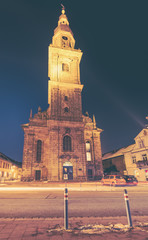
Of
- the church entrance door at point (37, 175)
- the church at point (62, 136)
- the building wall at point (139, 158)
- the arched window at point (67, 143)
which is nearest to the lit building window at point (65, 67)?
the church at point (62, 136)

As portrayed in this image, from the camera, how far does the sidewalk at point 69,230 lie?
11.7 feet

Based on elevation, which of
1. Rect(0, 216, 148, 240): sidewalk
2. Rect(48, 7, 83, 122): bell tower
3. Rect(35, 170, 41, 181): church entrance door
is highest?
Rect(48, 7, 83, 122): bell tower

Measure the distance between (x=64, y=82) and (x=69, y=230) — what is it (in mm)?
33366

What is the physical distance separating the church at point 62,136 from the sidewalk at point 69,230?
2193 centimetres

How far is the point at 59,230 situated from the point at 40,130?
30215mm

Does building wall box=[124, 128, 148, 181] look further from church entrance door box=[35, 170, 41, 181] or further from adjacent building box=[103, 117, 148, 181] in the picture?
church entrance door box=[35, 170, 41, 181]

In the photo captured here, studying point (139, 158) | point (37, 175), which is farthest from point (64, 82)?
point (139, 158)

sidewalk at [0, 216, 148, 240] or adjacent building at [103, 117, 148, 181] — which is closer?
sidewalk at [0, 216, 148, 240]

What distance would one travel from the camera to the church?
93.5 feet

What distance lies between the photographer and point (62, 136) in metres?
30.5

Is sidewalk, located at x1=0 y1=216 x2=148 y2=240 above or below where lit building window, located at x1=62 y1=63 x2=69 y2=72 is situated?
below

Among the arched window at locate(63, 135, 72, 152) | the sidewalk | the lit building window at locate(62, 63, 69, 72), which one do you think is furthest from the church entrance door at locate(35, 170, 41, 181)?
the sidewalk

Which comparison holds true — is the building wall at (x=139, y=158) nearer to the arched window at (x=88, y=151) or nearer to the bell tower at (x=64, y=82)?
the arched window at (x=88, y=151)

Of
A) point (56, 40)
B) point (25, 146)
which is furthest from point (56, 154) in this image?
point (56, 40)
